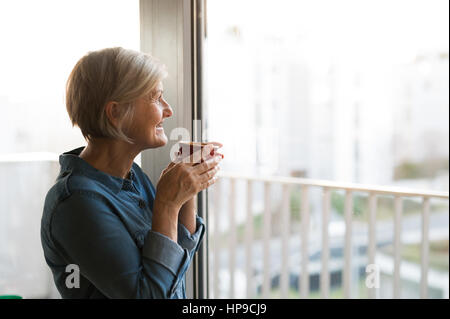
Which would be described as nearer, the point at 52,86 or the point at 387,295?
the point at 52,86

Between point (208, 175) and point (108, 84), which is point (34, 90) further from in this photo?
point (208, 175)

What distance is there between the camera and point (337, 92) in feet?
7.73

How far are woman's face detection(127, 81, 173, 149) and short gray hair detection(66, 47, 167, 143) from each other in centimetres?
2

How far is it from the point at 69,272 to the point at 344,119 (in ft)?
6.43

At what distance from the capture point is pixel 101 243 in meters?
0.79

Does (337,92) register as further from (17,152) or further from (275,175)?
(17,152)

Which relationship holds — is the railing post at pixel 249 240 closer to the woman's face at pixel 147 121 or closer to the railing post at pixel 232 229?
the railing post at pixel 232 229

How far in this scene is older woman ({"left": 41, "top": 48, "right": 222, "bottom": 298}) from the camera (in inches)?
31.7

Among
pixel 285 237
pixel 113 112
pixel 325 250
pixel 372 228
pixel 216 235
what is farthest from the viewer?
pixel 216 235

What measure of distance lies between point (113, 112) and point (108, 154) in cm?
11

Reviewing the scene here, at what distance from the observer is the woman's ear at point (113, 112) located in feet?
2.92

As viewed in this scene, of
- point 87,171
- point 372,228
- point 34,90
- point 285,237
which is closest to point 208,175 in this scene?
point 87,171

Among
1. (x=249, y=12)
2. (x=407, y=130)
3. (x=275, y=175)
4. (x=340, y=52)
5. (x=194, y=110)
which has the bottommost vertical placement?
(x=275, y=175)

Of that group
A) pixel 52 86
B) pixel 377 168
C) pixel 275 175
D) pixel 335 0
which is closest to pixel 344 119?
pixel 377 168
